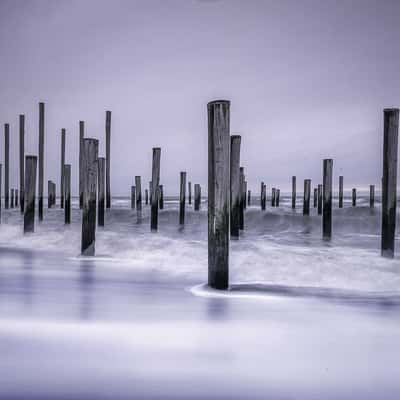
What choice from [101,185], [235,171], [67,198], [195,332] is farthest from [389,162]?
[67,198]

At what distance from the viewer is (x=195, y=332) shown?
6.62 ft

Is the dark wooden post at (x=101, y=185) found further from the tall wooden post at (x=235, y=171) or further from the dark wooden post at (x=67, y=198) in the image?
the tall wooden post at (x=235, y=171)

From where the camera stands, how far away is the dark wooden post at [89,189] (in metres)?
4.44

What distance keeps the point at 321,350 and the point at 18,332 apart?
4.80ft

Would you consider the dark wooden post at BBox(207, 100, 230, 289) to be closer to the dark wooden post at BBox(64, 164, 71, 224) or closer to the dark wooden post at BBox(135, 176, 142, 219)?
the dark wooden post at BBox(64, 164, 71, 224)

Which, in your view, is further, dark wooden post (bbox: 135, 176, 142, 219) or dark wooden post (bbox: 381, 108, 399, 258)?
dark wooden post (bbox: 135, 176, 142, 219)

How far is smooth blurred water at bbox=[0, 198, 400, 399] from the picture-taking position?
1410 millimetres

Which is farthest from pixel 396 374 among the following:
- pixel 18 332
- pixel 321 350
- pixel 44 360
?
pixel 18 332

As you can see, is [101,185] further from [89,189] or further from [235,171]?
[89,189]

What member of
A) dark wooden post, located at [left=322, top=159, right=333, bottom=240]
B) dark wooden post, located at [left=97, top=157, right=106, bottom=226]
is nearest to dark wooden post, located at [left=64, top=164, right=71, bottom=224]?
dark wooden post, located at [left=97, top=157, right=106, bottom=226]

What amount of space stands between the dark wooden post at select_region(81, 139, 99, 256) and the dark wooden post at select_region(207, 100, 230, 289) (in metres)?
2.14

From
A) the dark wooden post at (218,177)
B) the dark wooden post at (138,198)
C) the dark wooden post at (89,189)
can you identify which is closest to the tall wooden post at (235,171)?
the dark wooden post at (89,189)

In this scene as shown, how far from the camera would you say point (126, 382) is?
1.41m

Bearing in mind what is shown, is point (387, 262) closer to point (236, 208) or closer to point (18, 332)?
point (236, 208)
